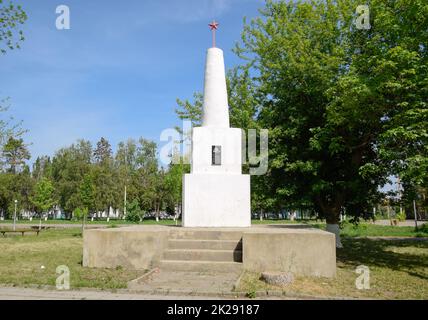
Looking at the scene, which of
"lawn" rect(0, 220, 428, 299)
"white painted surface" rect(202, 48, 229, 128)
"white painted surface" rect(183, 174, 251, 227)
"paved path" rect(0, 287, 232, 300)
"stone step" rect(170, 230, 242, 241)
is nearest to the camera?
"paved path" rect(0, 287, 232, 300)

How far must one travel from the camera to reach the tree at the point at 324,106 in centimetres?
1309

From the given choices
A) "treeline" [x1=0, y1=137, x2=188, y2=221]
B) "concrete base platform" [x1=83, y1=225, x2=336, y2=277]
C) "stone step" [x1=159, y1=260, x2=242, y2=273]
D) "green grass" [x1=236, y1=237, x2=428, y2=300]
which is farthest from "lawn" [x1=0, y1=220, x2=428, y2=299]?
"treeline" [x1=0, y1=137, x2=188, y2=221]

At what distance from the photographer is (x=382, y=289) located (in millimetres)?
7656

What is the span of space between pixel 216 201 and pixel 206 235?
5.94 feet

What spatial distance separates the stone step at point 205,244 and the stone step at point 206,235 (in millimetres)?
193

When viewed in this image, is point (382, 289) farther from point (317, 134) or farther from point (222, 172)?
point (317, 134)

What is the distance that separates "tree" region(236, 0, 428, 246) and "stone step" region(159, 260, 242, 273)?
6.25 m

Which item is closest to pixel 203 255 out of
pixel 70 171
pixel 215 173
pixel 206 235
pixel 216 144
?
pixel 206 235

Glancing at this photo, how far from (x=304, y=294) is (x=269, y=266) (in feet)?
6.98

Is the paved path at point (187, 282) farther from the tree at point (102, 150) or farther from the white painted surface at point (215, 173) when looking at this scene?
the tree at point (102, 150)

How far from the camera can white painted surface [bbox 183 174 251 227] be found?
11.9 m

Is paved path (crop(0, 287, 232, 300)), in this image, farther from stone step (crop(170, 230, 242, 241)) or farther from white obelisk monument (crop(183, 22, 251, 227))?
white obelisk monument (crop(183, 22, 251, 227))

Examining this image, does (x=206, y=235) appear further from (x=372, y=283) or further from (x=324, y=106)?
(x=324, y=106)
